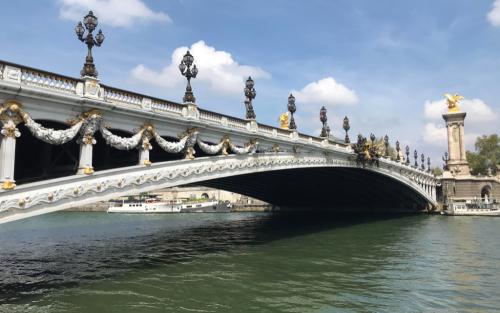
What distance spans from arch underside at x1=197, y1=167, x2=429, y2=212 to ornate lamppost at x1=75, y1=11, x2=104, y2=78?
22.2 metres

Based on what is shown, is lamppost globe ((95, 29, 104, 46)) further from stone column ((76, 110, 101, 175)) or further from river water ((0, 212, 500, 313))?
river water ((0, 212, 500, 313))

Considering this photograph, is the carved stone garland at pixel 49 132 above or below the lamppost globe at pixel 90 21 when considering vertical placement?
below

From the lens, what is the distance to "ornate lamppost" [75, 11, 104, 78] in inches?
647

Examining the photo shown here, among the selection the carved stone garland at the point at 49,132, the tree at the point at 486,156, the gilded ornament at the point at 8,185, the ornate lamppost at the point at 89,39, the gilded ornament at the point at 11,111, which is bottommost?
the gilded ornament at the point at 8,185

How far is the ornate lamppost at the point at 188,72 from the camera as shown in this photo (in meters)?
21.3

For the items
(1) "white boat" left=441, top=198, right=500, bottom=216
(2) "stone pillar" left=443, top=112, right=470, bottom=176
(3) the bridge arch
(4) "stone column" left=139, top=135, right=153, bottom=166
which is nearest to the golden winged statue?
(2) "stone pillar" left=443, top=112, right=470, bottom=176

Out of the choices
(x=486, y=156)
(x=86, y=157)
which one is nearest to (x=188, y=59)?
(x=86, y=157)

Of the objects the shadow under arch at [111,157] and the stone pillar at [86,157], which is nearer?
the stone pillar at [86,157]

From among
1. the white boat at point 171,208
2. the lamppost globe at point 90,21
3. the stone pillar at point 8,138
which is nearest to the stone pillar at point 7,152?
the stone pillar at point 8,138

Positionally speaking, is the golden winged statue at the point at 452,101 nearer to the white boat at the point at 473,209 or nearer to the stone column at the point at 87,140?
the white boat at the point at 473,209

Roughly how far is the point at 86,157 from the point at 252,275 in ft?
28.1

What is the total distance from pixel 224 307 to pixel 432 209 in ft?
204

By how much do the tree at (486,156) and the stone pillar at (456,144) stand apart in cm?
1568

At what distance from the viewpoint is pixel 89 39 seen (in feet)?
54.9
